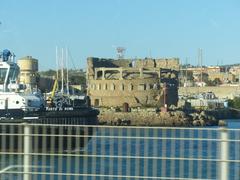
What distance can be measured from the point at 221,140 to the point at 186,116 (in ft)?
300

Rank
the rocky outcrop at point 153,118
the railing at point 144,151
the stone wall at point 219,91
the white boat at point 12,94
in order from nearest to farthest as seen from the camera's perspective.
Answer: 1. the railing at point 144,151
2. the white boat at point 12,94
3. the rocky outcrop at point 153,118
4. the stone wall at point 219,91

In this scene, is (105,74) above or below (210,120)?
above

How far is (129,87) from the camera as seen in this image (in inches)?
4395

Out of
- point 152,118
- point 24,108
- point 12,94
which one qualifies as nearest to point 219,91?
point 152,118

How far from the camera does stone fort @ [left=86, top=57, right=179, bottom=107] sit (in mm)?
112688

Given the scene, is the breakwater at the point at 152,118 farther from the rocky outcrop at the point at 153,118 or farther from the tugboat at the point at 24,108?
the tugboat at the point at 24,108

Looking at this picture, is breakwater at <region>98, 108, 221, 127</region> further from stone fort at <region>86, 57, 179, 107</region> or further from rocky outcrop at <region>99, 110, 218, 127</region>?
stone fort at <region>86, 57, 179, 107</region>

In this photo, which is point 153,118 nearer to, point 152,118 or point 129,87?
point 152,118

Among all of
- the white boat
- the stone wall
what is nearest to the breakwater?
the stone wall

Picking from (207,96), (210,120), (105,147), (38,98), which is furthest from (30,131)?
(207,96)

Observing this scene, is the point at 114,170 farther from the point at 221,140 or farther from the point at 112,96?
the point at 112,96

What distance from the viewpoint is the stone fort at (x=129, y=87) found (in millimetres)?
112688

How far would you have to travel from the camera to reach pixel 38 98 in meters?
39.8

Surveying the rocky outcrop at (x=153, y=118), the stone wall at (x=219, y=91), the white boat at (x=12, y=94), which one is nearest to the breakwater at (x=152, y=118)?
the rocky outcrop at (x=153, y=118)
